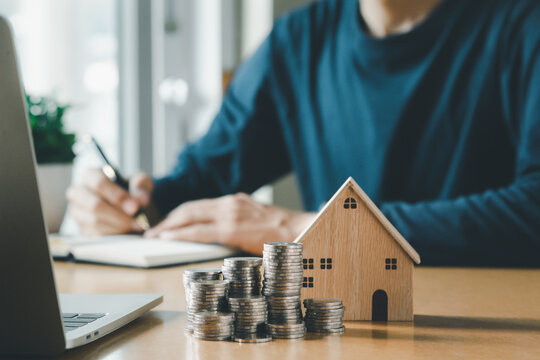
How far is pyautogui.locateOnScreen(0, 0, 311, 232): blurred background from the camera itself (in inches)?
74.7

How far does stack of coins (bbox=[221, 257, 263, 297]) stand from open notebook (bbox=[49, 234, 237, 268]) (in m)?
0.44

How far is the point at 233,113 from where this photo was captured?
1.73 metres

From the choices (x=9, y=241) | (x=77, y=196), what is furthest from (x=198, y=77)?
(x=9, y=241)

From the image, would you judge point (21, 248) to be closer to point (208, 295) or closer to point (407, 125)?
point (208, 295)

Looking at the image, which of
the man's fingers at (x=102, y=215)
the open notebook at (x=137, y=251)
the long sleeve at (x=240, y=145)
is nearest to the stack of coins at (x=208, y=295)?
the open notebook at (x=137, y=251)

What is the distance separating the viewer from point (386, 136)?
1484 millimetres

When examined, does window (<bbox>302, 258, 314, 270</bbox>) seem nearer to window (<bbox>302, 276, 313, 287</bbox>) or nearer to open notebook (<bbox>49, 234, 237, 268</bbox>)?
window (<bbox>302, 276, 313, 287</bbox>)

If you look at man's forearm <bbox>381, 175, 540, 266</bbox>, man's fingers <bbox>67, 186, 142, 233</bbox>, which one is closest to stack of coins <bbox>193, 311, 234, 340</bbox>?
man's forearm <bbox>381, 175, 540, 266</bbox>

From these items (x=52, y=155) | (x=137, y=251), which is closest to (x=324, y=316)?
(x=137, y=251)

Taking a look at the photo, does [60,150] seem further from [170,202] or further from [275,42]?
[275,42]

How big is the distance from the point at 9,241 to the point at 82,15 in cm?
179

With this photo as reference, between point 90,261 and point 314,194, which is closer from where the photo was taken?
point 90,261

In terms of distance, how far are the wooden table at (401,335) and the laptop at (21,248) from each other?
0.04 metres

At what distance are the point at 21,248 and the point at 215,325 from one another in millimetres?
165
